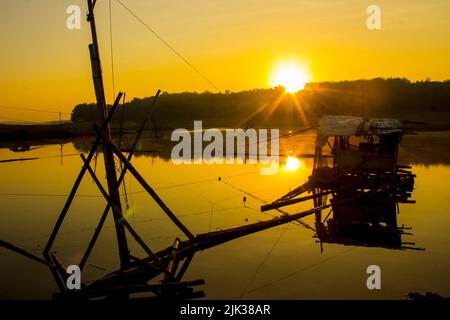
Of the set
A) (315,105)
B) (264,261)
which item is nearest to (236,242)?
(264,261)

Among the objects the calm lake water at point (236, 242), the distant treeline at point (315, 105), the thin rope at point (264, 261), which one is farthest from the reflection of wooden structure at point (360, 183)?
the distant treeline at point (315, 105)

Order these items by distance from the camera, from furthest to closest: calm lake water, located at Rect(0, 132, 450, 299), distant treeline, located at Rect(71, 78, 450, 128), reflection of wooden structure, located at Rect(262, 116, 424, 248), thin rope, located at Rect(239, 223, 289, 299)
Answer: distant treeline, located at Rect(71, 78, 450, 128) → reflection of wooden structure, located at Rect(262, 116, 424, 248) → calm lake water, located at Rect(0, 132, 450, 299) → thin rope, located at Rect(239, 223, 289, 299)

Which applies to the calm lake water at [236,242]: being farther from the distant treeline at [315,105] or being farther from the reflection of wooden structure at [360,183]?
the distant treeline at [315,105]

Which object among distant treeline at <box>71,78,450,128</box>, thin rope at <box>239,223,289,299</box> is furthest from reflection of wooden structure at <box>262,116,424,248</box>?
distant treeline at <box>71,78,450,128</box>

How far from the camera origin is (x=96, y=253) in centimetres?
1520

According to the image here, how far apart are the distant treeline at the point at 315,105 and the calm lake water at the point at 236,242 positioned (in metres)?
61.4

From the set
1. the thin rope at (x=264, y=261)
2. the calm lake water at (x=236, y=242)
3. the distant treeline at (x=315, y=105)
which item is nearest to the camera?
the thin rope at (x=264, y=261)

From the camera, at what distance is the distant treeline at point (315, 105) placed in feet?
313

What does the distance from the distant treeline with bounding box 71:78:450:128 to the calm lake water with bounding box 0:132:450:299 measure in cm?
6136

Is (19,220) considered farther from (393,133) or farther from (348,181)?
(393,133)

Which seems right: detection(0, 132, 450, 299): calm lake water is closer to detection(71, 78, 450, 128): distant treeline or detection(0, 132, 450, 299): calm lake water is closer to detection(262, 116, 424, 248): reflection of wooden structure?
detection(262, 116, 424, 248): reflection of wooden structure

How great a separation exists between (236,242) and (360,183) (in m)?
11.8

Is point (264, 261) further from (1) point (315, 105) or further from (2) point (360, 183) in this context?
(1) point (315, 105)

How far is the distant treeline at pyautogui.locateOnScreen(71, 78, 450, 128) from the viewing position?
313ft
